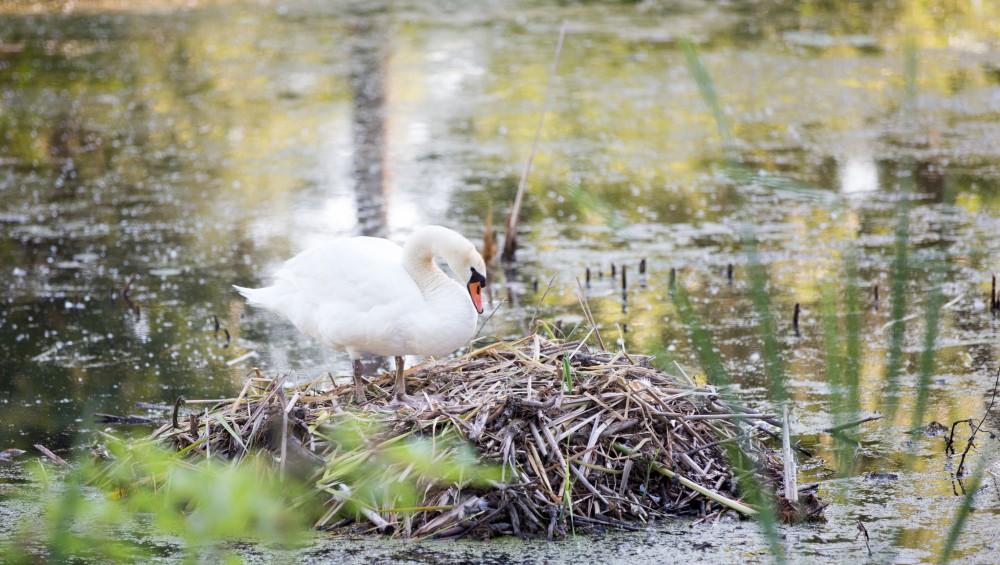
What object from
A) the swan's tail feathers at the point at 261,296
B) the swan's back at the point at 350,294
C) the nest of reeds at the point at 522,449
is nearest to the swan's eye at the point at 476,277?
the swan's back at the point at 350,294

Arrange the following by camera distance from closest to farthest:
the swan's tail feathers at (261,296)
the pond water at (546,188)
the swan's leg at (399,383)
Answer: the swan's leg at (399,383), the pond water at (546,188), the swan's tail feathers at (261,296)

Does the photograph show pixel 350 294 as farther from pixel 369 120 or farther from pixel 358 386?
pixel 369 120

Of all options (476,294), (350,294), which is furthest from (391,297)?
(476,294)

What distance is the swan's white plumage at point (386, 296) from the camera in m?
5.25

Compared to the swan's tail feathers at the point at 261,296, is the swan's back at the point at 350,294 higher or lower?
higher

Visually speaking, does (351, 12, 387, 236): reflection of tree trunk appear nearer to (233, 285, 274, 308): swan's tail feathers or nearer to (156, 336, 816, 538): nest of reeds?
(233, 285, 274, 308): swan's tail feathers

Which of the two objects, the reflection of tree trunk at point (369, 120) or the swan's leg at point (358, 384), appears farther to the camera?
the reflection of tree trunk at point (369, 120)

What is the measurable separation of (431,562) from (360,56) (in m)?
14.8

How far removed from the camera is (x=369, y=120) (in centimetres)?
1498

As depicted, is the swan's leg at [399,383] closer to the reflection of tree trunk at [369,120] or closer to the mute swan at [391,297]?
the mute swan at [391,297]

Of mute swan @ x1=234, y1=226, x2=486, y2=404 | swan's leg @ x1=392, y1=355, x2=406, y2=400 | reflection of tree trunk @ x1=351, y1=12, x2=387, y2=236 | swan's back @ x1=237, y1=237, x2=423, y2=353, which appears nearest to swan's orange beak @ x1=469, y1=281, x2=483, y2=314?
mute swan @ x1=234, y1=226, x2=486, y2=404

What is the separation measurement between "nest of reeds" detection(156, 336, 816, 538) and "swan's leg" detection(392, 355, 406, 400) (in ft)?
0.30

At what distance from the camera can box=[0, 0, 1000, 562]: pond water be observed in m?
5.76

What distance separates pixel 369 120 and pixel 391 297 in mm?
9877
